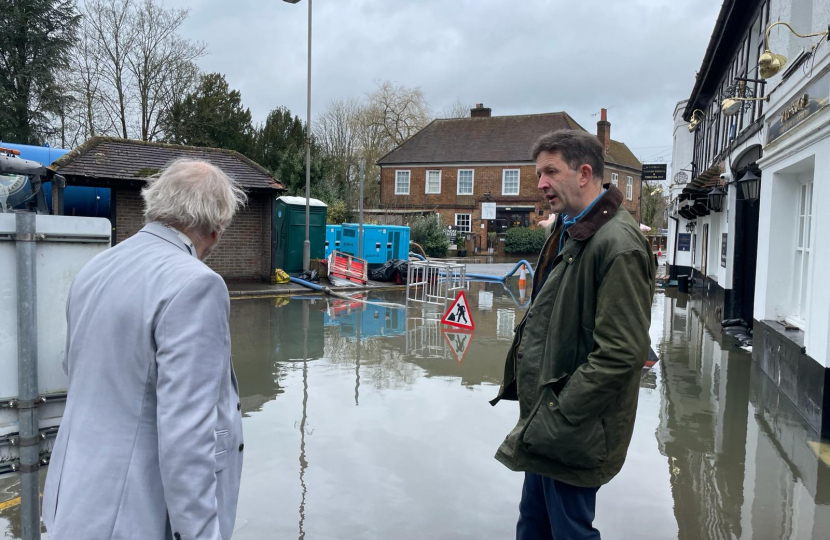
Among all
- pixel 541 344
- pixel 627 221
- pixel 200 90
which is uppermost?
pixel 200 90

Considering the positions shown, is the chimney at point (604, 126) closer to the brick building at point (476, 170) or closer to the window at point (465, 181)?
the brick building at point (476, 170)

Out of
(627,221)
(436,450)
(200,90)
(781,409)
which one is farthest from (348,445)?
(200,90)

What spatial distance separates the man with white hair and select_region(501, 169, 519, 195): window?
39.3m

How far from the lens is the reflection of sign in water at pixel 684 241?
2456 centimetres

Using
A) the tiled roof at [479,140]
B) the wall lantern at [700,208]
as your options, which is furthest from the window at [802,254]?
the tiled roof at [479,140]

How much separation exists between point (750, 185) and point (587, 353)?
9.46 m

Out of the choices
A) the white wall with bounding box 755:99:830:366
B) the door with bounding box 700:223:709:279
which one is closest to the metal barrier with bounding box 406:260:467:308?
the white wall with bounding box 755:99:830:366

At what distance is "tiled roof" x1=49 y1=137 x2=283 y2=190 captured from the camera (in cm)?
1541

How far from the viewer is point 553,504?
2.59m

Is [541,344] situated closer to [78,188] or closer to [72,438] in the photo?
[72,438]

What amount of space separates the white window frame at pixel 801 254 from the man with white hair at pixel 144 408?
761 cm

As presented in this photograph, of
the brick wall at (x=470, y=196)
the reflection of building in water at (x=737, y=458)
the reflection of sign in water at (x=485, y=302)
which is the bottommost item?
the reflection of building in water at (x=737, y=458)

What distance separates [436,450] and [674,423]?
2.43 meters

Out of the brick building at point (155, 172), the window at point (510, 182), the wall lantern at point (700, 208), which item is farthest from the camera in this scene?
the window at point (510, 182)
